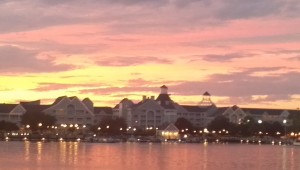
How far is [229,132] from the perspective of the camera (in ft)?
470

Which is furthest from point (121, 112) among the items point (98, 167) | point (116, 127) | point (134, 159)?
point (98, 167)

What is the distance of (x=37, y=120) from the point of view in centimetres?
12394

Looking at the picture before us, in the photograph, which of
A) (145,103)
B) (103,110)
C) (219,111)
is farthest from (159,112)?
(219,111)

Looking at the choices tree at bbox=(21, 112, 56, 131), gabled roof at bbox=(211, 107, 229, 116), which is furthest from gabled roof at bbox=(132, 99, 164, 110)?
tree at bbox=(21, 112, 56, 131)

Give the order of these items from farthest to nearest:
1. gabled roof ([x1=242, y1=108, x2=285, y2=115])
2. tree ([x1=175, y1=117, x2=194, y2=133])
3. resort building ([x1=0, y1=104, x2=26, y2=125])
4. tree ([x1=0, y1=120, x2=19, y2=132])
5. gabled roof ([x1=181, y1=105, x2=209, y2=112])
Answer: gabled roof ([x1=242, y1=108, x2=285, y2=115]), gabled roof ([x1=181, y1=105, x2=209, y2=112]), tree ([x1=175, y1=117, x2=194, y2=133]), resort building ([x1=0, y1=104, x2=26, y2=125]), tree ([x1=0, y1=120, x2=19, y2=132])

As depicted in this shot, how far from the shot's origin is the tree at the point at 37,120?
406 feet

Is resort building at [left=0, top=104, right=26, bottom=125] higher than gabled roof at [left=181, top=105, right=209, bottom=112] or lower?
lower

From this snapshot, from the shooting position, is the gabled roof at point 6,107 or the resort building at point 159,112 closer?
the gabled roof at point 6,107

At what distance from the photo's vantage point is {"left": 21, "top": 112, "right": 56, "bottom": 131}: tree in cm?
12388

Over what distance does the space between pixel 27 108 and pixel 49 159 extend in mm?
70010

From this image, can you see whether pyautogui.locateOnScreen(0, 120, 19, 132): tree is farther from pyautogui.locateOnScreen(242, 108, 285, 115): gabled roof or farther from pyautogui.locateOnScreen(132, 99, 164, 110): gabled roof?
pyautogui.locateOnScreen(242, 108, 285, 115): gabled roof

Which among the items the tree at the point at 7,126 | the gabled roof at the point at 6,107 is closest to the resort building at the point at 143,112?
the gabled roof at the point at 6,107

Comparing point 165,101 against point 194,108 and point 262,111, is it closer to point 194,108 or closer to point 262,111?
point 194,108

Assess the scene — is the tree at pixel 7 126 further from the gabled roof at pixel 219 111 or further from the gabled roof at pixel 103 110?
the gabled roof at pixel 219 111
